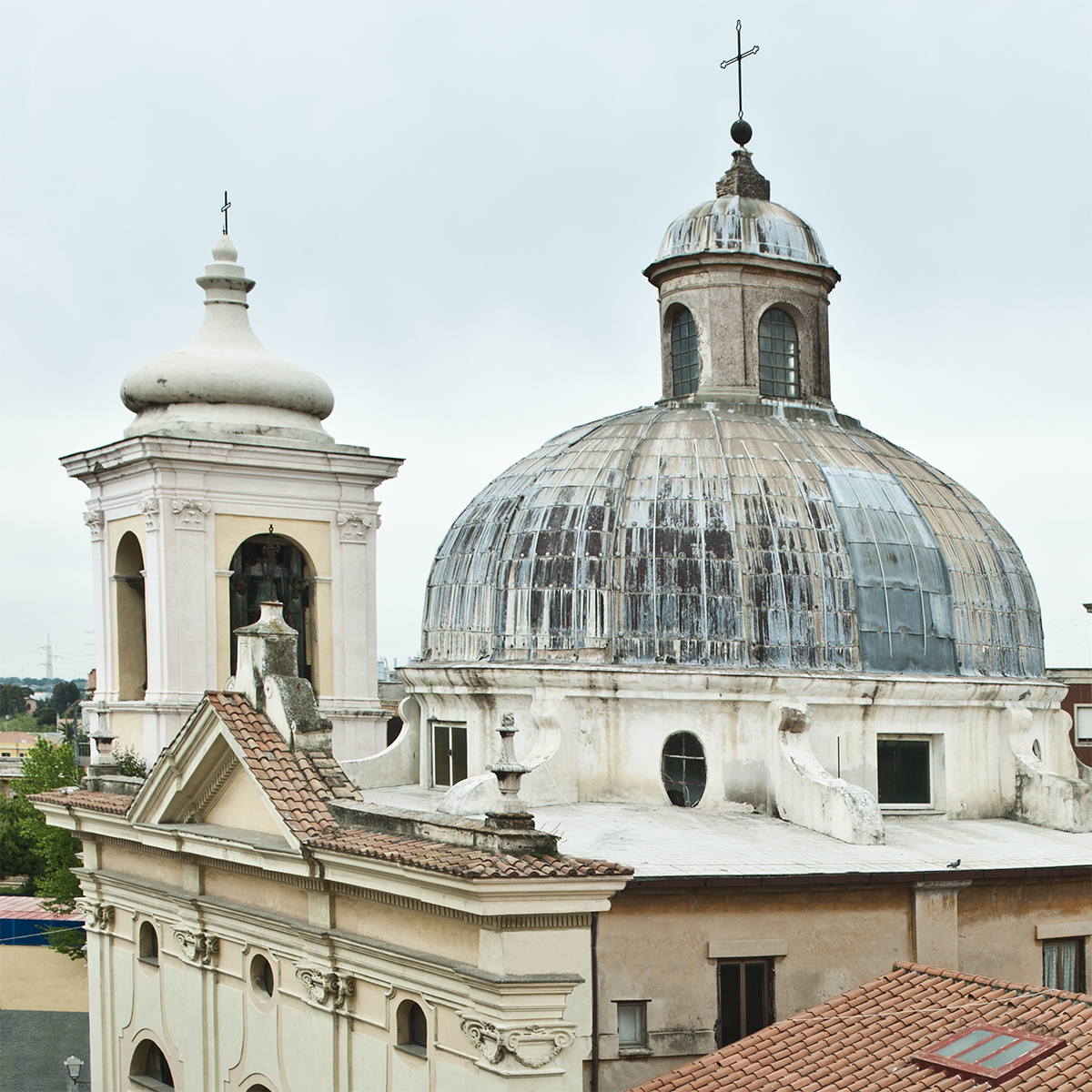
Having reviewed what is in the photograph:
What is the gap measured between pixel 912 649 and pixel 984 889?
3.91 meters

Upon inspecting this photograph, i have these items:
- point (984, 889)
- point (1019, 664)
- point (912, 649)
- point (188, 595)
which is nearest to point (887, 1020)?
point (984, 889)

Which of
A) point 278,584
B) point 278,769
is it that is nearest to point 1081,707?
point 278,584

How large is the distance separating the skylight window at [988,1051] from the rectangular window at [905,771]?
6782 millimetres

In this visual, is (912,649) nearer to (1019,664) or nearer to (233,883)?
(1019,664)

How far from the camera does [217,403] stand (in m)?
29.8

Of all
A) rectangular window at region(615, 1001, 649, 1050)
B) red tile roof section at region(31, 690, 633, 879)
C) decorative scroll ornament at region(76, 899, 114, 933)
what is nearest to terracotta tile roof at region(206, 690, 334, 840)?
red tile roof section at region(31, 690, 633, 879)

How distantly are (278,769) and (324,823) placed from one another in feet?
4.35

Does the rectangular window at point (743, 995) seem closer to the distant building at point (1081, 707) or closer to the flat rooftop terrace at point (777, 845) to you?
the flat rooftop terrace at point (777, 845)

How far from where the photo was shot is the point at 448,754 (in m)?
25.9

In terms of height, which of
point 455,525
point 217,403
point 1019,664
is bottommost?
point 1019,664

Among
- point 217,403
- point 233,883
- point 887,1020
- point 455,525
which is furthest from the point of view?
point 217,403

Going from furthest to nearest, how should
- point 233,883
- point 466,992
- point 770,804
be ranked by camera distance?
point 770,804, point 233,883, point 466,992

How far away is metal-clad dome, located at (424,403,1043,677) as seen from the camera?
2323cm

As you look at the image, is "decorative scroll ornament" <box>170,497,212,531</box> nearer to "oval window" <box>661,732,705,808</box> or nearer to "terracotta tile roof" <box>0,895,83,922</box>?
"oval window" <box>661,732,705,808</box>
